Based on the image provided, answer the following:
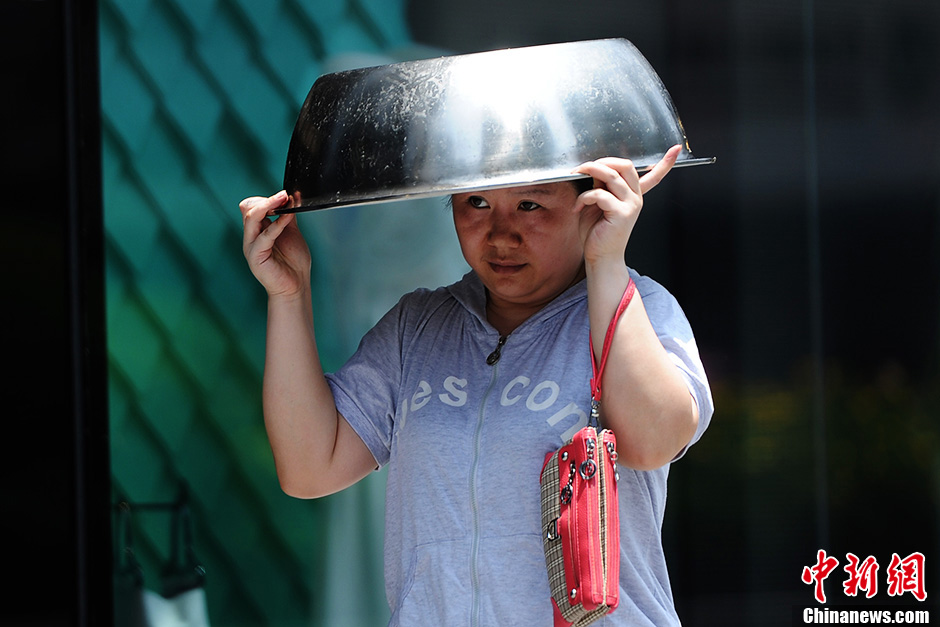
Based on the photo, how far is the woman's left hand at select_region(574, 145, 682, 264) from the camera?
1109mm

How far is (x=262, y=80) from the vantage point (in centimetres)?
237

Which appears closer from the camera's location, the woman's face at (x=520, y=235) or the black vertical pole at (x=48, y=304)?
the woman's face at (x=520, y=235)

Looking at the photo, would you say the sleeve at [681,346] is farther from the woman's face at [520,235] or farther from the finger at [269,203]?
the finger at [269,203]

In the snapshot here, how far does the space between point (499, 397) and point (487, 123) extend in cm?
35

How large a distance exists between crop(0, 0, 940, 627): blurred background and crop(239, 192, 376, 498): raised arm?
0.98 meters

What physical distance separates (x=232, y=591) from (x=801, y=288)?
1.44 metres

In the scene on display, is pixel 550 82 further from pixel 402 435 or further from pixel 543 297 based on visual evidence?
pixel 402 435

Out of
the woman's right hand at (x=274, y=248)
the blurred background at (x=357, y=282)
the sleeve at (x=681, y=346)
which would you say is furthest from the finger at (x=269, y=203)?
the blurred background at (x=357, y=282)

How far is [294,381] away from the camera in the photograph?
4.42 ft
